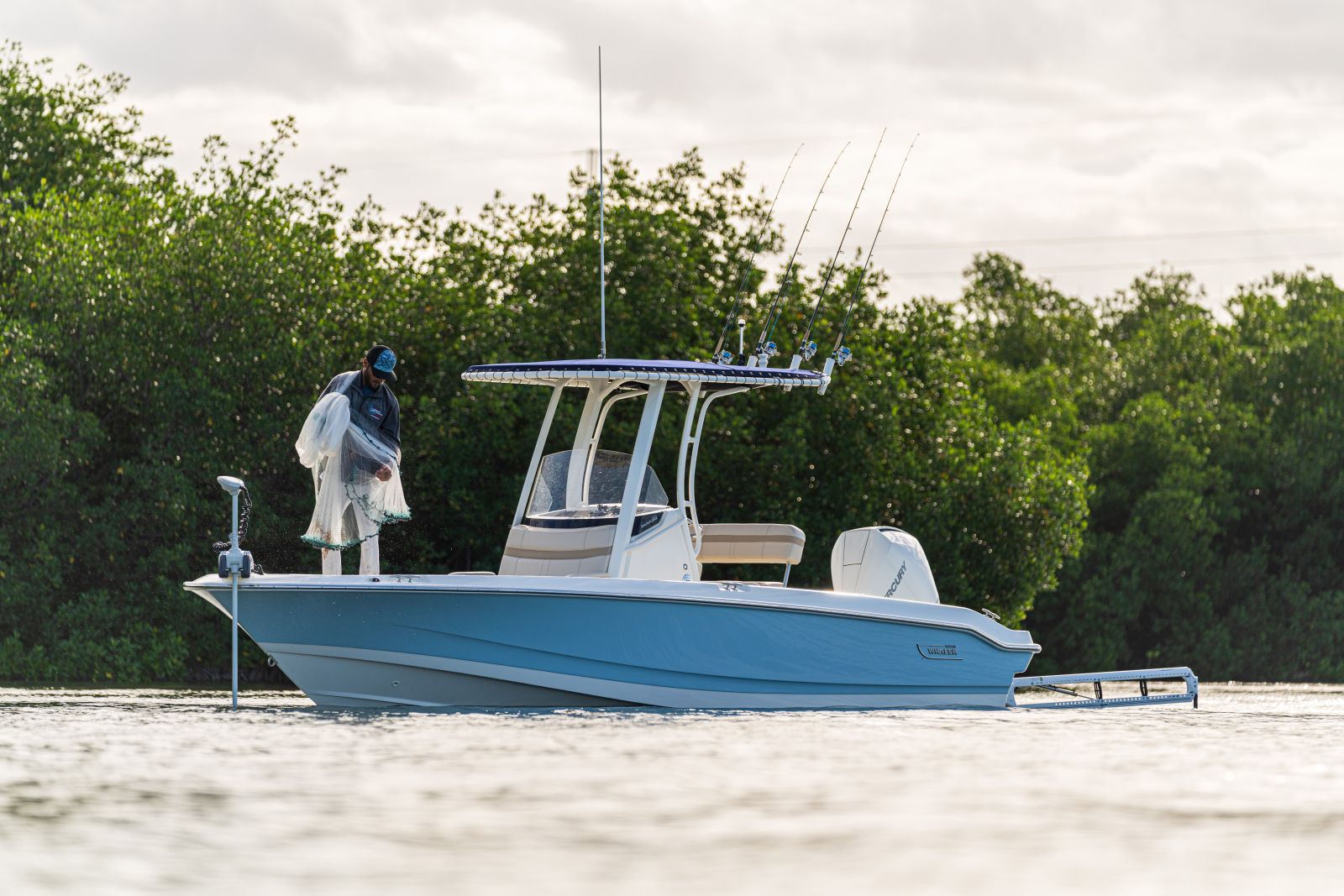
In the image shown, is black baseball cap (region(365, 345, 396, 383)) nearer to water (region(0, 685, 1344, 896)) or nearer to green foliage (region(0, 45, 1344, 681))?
water (region(0, 685, 1344, 896))

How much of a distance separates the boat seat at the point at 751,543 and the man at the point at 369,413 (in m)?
2.64

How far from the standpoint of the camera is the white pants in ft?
43.1

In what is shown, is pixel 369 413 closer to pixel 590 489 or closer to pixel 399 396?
pixel 590 489

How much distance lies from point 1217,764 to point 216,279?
18.4 m

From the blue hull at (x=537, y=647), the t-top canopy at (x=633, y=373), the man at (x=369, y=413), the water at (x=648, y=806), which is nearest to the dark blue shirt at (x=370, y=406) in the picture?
the man at (x=369, y=413)

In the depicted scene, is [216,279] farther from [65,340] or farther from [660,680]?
[660,680]

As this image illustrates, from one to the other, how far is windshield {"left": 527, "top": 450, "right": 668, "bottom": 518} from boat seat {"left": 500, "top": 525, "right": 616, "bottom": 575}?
21cm

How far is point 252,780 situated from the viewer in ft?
27.4

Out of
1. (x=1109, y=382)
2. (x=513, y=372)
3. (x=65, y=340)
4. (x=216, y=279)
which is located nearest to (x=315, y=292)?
(x=216, y=279)

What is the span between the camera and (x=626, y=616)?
12.9 metres

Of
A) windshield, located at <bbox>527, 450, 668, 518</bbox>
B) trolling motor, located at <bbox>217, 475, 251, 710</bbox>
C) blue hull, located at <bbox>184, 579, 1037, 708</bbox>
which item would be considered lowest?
blue hull, located at <bbox>184, 579, 1037, 708</bbox>

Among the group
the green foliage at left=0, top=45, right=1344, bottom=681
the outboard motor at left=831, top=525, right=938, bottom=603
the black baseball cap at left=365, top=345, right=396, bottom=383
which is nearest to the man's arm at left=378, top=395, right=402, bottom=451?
the black baseball cap at left=365, top=345, right=396, bottom=383

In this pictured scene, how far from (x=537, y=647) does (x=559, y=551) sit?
1.00 metres

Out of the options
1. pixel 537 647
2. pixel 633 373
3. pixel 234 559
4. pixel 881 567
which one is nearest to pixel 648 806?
pixel 537 647
